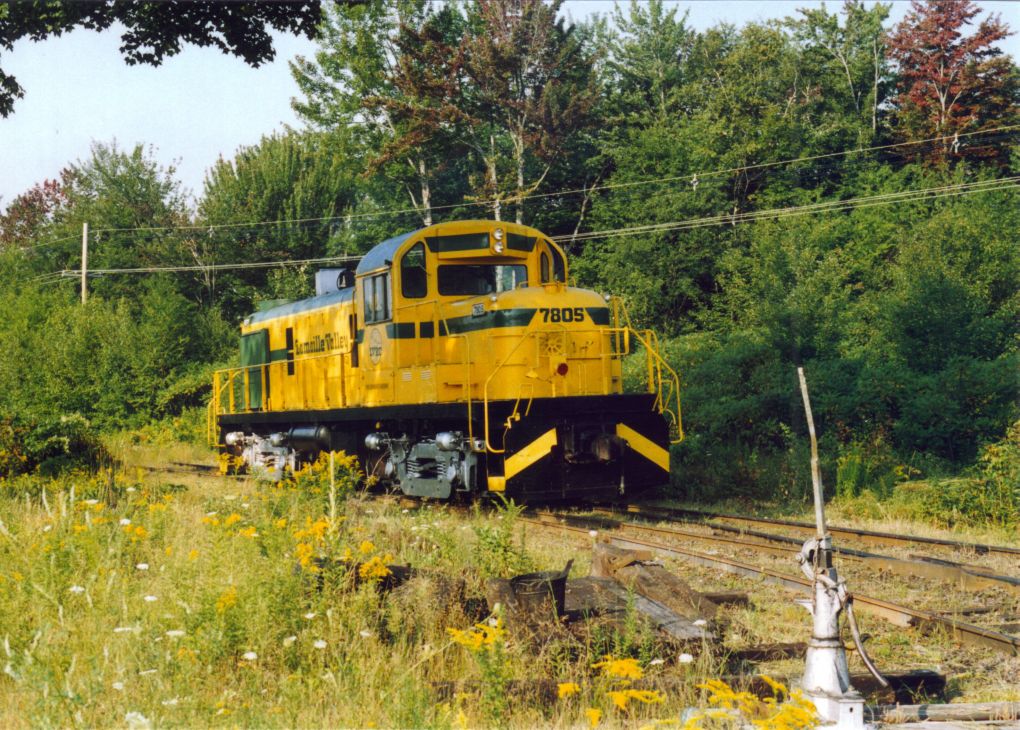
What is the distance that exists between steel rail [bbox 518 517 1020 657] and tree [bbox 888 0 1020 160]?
27.5 m

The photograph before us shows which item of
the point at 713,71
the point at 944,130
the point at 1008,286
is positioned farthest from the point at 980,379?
the point at 713,71

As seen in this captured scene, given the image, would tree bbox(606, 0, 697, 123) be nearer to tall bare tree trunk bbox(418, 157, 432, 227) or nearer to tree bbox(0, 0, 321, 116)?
tall bare tree trunk bbox(418, 157, 432, 227)

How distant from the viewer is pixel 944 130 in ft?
106

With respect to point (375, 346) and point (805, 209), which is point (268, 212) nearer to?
point (805, 209)

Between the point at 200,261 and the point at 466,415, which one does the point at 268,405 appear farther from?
the point at 200,261

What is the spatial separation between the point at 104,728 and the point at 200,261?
39609mm

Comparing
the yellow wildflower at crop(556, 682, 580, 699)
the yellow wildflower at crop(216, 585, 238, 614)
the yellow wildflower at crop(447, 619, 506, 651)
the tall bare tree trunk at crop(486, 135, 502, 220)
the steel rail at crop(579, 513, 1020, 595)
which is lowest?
the steel rail at crop(579, 513, 1020, 595)

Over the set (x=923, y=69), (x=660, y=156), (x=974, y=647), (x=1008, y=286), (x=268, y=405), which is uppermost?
(x=923, y=69)

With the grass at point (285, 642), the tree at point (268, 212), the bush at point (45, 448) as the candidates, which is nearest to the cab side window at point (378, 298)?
the grass at point (285, 642)

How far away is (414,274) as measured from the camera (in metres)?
12.2

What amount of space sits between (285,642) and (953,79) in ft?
109

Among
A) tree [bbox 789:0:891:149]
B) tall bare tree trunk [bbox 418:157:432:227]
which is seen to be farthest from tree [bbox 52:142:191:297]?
tree [bbox 789:0:891:149]

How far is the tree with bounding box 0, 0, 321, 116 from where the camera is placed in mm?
11547

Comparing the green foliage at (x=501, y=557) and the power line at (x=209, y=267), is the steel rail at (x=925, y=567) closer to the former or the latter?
the green foliage at (x=501, y=557)
